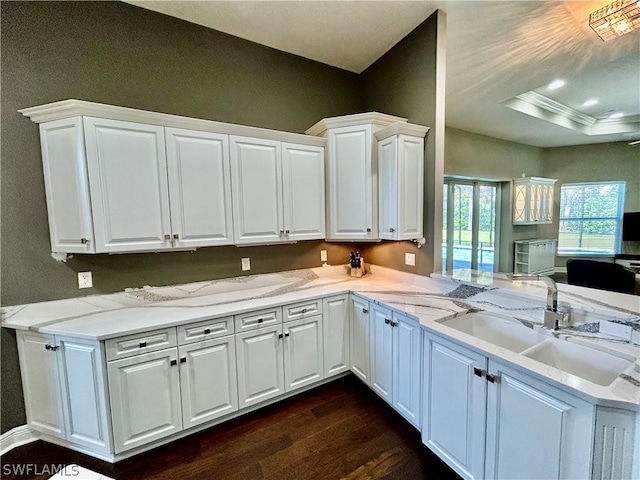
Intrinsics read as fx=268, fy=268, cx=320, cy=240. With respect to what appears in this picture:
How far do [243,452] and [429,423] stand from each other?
49.2 inches

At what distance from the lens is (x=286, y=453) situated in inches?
70.7

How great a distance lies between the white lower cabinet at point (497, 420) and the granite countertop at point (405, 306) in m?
0.09

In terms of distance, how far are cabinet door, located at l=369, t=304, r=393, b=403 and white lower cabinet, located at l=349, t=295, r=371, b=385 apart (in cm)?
7

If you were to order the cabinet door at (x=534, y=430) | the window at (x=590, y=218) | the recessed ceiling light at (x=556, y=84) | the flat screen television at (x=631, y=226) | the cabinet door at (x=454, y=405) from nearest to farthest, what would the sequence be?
the cabinet door at (x=534, y=430), the cabinet door at (x=454, y=405), the recessed ceiling light at (x=556, y=84), the flat screen television at (x=631, y=226), the window at (x=590, y=218)

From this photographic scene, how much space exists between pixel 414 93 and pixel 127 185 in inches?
98.8

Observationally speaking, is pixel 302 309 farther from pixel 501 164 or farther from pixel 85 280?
pixel 501 164

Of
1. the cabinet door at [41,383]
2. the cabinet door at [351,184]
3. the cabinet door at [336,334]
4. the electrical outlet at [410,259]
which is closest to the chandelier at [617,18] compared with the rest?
Result: the cabinet door at [351,184]

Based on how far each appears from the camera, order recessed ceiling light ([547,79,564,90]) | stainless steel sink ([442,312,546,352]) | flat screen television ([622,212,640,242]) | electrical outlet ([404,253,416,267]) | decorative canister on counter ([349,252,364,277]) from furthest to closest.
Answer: flat screen television ([622,212,640,242]) < recessed ceiling light ([547,79,564,90]) < decorative canister on counter ([349,252,364,277]) < electrical outlet ([404,253,416,267]) < stainless steel sink ([442,312,546,352])

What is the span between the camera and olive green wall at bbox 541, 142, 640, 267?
218 inches

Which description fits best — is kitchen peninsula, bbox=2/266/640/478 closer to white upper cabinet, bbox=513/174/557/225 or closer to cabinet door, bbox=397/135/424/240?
cabinet door, bbox=397/135/424/240

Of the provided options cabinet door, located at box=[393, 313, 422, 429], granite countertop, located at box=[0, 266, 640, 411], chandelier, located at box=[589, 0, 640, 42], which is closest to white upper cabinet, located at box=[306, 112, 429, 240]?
granite countertop, located at box=[0, 266, 640, 411]

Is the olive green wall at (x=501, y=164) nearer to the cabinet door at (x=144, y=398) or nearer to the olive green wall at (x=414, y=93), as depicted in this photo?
the olive green wall at (x=414, y=93)

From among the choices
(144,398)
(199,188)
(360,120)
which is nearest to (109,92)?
(199,188)

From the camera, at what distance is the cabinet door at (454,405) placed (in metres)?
1.41
